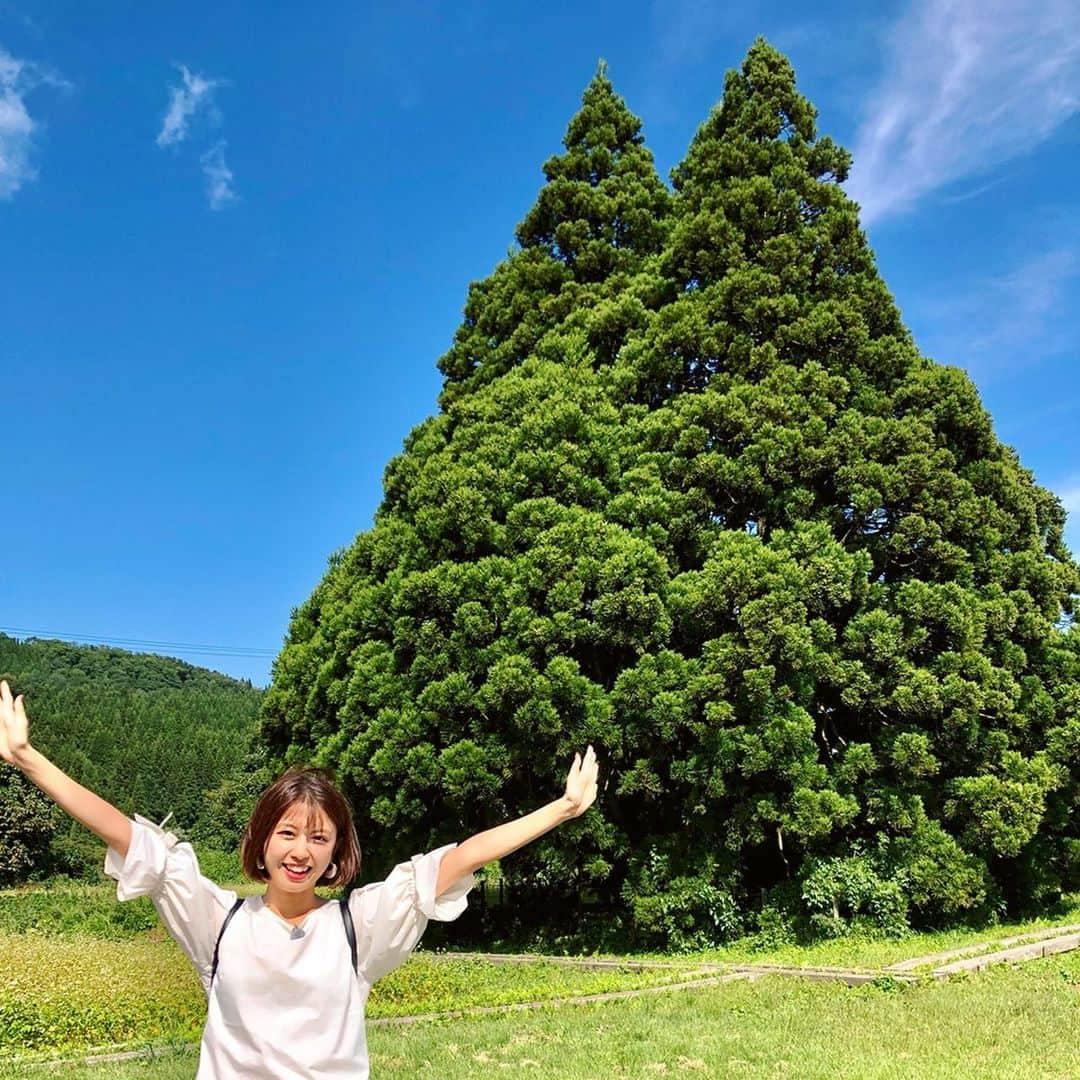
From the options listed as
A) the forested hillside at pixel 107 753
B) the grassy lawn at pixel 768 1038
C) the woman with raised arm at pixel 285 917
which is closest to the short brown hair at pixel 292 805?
the woman with raised arm at pixel 285 917

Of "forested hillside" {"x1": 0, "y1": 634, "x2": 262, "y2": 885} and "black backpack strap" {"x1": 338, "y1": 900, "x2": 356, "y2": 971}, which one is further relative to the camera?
"forested hillside" {"x1": 0, "y1": 634, "x2": 262, "y2": 885}

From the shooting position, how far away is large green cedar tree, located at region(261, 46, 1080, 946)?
979cm

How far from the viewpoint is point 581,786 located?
217 centimetres

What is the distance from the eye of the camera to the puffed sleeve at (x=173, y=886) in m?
1.96

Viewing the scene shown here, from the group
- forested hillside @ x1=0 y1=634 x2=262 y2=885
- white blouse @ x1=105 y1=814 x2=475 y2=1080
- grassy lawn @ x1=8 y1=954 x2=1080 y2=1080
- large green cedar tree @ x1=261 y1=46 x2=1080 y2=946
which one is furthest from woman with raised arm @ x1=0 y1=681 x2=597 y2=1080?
forested hillside @ x1=0 y1=634 x2=262 y2=885

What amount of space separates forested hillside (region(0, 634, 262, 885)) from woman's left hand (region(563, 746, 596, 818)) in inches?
676

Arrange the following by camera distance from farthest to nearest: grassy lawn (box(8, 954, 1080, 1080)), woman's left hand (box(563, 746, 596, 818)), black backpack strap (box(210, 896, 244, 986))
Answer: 1. grassy lawn (box(8, 954, 1080, 1080))
2. woman's left hand (box(563, 746, 596, 818))
3. black backpack strap (box(210, 896, 244, 986))

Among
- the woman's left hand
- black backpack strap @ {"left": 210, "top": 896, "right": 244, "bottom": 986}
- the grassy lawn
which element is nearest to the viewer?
black backpack strap @ {"left": 210, "top": 896, "right": 244, "bottom": 986}

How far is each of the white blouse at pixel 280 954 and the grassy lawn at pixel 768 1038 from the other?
3520 mm

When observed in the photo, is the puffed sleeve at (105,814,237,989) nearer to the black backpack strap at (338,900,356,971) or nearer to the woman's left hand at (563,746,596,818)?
the black backpack strap at (338,900,356,971)

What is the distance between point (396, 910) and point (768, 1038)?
180 inches

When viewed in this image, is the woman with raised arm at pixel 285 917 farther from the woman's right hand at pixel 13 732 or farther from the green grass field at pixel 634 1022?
the green grass field at pixel 634 1022

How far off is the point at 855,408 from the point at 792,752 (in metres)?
4.60

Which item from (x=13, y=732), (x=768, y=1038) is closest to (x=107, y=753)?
(x=768, y=1038)
